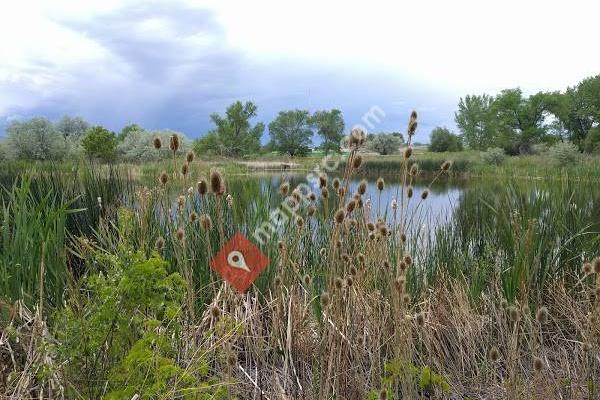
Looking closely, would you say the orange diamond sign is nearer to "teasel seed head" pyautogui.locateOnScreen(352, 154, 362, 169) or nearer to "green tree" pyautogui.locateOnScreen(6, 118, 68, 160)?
"teasel seed head" pyautogui.locateOnScreen(352, 154, 362, 169)

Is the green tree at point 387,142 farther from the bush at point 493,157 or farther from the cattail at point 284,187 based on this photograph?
the cattail at point 284,187

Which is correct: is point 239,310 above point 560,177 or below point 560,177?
below

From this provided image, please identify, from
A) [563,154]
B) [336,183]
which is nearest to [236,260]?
[336,183]

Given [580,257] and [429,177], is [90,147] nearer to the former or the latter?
[429,177]

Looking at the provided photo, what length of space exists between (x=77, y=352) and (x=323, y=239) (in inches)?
92.1

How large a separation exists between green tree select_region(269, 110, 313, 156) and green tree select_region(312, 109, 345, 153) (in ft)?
11.8

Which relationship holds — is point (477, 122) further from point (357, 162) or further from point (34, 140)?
point (357, 162)

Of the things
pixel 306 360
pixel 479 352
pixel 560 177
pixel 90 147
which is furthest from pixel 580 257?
pixel 90 147

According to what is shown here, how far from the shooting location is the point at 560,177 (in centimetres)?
452

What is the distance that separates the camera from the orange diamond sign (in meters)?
2.12

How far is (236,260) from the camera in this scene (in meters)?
2.25

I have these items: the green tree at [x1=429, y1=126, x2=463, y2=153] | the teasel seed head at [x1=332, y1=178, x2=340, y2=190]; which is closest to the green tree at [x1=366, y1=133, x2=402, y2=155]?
the green tree at [x1=429, y1=126, x2=463, y2=153]

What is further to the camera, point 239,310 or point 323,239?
point 323,239

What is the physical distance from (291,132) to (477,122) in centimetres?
2490
